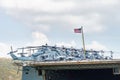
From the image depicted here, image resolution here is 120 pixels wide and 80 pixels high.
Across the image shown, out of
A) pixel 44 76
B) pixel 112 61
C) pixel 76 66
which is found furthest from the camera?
pixel 44 76

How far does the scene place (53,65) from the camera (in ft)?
172

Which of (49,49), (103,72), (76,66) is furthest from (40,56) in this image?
(103,72)

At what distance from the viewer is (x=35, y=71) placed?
2219 inches

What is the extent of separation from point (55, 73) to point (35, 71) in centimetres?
Answer: 290

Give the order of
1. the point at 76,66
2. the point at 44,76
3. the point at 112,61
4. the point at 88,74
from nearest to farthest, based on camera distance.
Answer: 1. the point at 112,61
2. the point at 76,66
3. the point at 44,76
4. the point at 88,74

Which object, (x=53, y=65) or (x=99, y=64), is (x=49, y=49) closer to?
(x=53, y=65)

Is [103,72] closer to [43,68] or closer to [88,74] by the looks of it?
[88,74]

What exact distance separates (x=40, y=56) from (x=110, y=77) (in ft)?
42.4

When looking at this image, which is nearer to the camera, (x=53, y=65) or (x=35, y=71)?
(x=53, y=65)

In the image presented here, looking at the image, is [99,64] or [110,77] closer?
[99,64]

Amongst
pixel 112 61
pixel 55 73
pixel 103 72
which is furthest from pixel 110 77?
pixel 112 61

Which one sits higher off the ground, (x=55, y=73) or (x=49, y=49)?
(x=49, y=49)

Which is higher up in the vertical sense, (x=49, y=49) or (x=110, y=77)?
(x=49, y=49)

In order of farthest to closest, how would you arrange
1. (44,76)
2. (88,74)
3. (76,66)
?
(88,74) → (44,76) → (76,66)
